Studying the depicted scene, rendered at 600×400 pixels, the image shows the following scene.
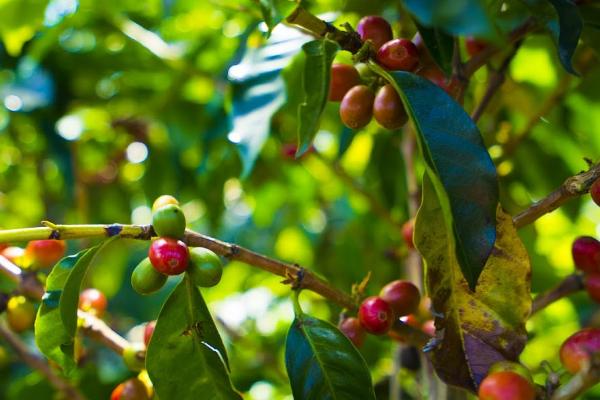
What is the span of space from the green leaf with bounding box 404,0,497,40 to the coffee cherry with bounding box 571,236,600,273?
0.54 m

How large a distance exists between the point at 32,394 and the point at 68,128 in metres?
0.85

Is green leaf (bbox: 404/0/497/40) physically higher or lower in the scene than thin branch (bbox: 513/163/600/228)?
higher

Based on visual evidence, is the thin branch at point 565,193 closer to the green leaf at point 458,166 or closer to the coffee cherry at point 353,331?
the green leaf at point 458,166

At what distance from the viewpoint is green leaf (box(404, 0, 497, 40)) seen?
716 mm

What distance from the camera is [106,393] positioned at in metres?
1.67

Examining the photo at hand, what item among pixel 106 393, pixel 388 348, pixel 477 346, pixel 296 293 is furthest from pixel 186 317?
pixel 388 348

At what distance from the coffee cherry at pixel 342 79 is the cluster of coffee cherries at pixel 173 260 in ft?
1.02

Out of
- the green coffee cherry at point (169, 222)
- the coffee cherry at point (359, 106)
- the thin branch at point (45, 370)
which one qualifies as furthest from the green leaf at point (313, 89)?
the thin branch at point (45, 370)

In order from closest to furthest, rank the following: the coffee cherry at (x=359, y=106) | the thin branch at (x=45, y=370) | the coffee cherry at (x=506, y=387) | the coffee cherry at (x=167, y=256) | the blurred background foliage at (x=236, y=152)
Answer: the coffee cherry at (x=506, y=387) < the coffee cherry at (x=167, y=256) < the coffee cherry at (x=359, y=106) < the thin branch at (x=45, y=370) < the blurred background foliage at (x=236, y=152)

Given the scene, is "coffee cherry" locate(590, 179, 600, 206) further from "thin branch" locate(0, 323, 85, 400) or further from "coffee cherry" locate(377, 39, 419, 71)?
"thin branch" locate(0, 323, 85, 400)

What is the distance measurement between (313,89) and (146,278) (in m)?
0.34

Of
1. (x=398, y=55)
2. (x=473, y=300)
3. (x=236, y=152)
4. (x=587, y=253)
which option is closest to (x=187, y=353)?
(x=473, y=300)

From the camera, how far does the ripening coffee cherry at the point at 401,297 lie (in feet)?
3.73

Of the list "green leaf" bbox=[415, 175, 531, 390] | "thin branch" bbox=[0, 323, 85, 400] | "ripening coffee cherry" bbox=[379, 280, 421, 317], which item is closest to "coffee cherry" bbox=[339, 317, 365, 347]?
"ripening coffee cherry" bbox=[379, 280, 421, 317]
